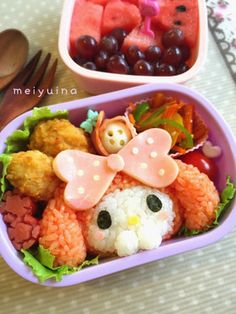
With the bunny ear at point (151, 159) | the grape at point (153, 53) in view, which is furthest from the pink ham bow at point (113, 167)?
the grape at point (153, 53)

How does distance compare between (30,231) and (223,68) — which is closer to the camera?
(30,231)

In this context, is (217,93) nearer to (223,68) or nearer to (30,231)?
(223,68)

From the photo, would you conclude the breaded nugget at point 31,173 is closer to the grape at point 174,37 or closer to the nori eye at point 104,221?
the nori eye at point 104,221

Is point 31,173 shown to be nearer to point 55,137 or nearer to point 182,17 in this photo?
point 55,137

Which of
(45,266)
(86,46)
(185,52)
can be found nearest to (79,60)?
(86,46)

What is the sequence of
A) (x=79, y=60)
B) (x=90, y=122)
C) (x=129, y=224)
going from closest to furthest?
(x=129, y=224) → (x=90, y=122) → (x=79, y=60)

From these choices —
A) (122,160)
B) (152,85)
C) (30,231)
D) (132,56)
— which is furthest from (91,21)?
(30,231)
